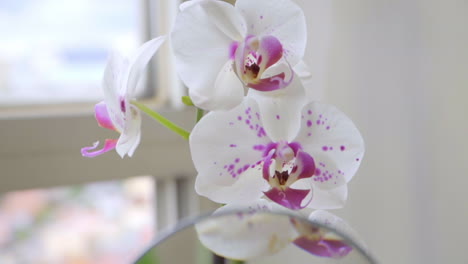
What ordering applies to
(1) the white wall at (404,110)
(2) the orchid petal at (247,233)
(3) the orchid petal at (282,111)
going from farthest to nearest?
(1) the white wall at (404,110) < (3) the orchid petal at (282,111) < (2) the orchid petal at (247,233)

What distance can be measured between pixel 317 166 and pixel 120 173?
0.52 m

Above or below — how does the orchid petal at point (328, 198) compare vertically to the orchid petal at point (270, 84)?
below

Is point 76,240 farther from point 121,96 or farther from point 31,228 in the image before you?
point 121,96

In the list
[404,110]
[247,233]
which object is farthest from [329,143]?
[404,110]

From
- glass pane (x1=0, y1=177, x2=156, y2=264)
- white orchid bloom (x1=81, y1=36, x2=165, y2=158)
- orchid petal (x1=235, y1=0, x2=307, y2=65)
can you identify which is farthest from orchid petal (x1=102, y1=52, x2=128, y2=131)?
glass pane (x1=0, y1=177, x2=156, y2=264)

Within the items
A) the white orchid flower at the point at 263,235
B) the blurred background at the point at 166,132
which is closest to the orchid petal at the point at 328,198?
the white orchid flower at the point at 263,235

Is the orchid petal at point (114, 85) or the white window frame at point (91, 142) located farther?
the white window frame at point (91, 142)

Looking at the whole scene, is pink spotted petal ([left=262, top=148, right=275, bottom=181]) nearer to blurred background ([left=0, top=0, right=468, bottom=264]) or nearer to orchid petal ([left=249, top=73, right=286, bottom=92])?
orchid petal ([left=249, top=73, right=286, bottom=92])

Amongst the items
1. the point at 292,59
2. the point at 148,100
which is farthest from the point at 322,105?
the point at 148,100

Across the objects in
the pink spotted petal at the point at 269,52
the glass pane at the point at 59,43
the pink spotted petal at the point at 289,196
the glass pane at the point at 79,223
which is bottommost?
the glass pane at the point at 79,223

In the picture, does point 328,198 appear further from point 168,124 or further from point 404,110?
point 404,110

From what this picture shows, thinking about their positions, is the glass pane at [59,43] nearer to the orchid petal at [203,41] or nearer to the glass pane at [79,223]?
the glass pane at [79,223]

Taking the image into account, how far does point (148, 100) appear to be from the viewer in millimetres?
1055

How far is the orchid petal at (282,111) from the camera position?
48 cm
